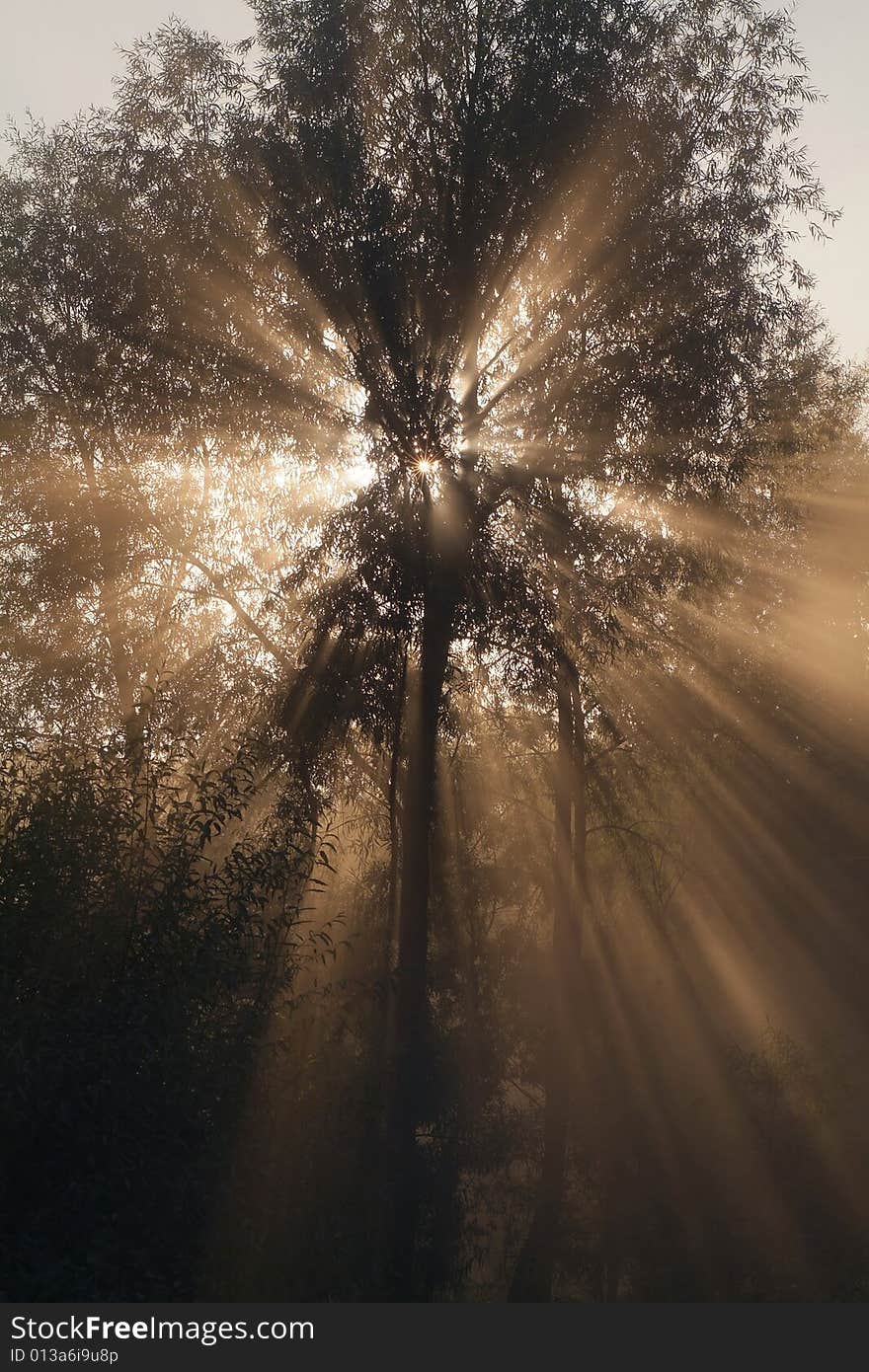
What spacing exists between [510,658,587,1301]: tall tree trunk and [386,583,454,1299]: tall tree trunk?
86.4 inches

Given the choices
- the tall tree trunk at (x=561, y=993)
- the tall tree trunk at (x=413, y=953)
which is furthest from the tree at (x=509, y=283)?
the tall tree trunk at (x=561, y=993)

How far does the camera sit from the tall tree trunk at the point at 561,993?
17.6 meters

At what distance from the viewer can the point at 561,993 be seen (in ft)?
69.3

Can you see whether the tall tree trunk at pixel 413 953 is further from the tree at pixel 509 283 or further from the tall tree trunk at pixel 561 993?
the tall tree trunk at pixel 561 993

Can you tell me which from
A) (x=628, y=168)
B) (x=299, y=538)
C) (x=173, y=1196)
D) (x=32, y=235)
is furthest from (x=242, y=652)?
(x=173, y=1196)

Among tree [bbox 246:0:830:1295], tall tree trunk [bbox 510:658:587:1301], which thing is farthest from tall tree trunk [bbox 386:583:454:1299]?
tall tree trunk [bbox 510:658:587:1301]

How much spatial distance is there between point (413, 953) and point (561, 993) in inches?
280

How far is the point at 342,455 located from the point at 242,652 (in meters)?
3.49

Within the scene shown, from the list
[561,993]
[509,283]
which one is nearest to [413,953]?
[561,993]

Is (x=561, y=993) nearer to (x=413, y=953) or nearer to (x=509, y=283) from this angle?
(x=413, y=953)

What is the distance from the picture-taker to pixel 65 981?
24.2 ft

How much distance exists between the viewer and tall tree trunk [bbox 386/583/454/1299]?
45.0 feet

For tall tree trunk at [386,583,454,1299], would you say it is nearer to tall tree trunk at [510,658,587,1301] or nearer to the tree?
the tree

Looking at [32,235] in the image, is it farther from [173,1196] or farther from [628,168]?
[173,1196]
